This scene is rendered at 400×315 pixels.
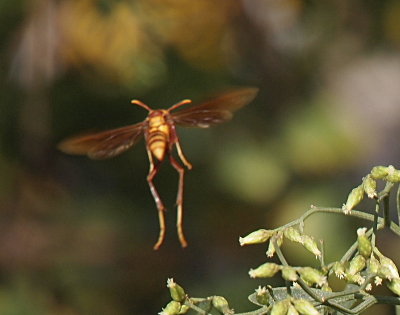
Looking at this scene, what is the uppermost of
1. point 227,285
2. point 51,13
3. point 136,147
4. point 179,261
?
point 51,13

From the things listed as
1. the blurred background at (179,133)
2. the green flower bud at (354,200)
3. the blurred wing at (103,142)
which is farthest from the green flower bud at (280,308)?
the blurred background at (179,133)

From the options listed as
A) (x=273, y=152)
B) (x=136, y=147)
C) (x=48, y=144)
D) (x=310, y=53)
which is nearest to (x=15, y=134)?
(x=48, y=144)

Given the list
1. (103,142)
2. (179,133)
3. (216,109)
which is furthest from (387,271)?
(179,133)

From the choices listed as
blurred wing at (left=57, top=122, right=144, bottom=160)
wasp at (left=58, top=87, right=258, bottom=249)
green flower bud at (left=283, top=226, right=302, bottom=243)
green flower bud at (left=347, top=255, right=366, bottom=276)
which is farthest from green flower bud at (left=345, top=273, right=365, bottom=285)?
blurred wing at (left=57, top=122, right=144, bottom=160)

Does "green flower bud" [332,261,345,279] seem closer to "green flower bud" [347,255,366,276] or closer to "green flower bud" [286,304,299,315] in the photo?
"green flower bud" [347,255,366,276]

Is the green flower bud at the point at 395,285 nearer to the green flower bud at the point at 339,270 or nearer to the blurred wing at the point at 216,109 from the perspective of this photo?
the green flower bud at the point at 339,270

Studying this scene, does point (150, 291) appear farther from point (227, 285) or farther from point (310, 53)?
point (310, 53)
